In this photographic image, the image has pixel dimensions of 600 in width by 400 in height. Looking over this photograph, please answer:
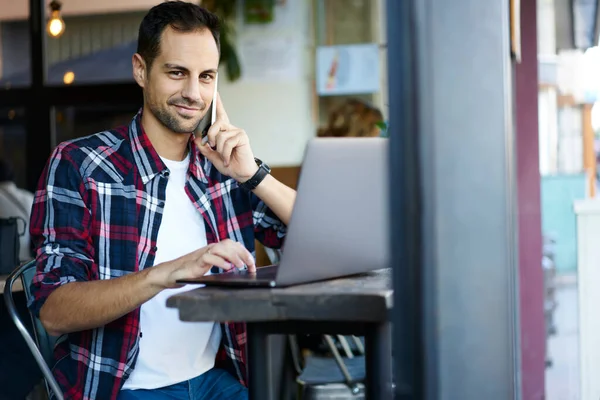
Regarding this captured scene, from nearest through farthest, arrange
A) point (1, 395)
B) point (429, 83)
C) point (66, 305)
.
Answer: point (429, 83) → point (66, 305) → point (1, 395)

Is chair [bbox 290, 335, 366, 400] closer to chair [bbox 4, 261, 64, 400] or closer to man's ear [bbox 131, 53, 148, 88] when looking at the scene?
chair [bbox 4, 261, 64, 400]

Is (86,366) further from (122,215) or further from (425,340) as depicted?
(425,340)

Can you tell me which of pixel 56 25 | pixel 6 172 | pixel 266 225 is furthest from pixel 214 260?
pixel 56 25

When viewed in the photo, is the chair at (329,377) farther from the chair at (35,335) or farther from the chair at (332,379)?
the chair at (35,335)

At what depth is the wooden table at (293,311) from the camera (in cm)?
114

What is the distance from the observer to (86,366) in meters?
1.76

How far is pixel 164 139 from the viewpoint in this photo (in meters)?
2.00

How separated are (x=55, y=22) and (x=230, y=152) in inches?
179

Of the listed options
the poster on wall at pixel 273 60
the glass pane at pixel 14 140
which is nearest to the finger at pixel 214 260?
the poster on wall at pixel 273 60

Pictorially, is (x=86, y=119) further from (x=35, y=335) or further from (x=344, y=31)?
(x=35, y=335)

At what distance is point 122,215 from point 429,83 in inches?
40.9

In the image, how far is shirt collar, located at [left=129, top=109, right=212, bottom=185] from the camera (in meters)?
1.90

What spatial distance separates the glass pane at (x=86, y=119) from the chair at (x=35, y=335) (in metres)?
3.77

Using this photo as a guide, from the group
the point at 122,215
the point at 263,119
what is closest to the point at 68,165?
the point at 122,215
